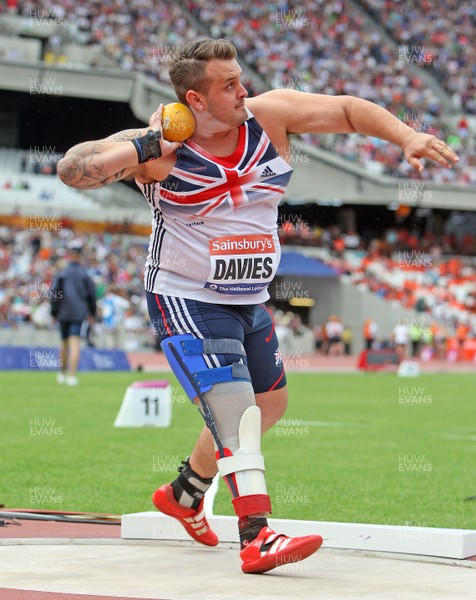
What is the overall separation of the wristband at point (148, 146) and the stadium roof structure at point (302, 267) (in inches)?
1477

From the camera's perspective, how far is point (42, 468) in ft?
28.5

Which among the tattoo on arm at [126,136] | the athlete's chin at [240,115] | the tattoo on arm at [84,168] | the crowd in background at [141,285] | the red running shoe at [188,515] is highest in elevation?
the athlete's chin at [240,115]

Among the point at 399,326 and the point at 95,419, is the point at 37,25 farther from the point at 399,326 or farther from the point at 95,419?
the point at 95,419

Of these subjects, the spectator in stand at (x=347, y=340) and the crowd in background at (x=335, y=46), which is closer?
the spectator in stand at (x=347, y=340)

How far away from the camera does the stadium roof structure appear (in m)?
42.3

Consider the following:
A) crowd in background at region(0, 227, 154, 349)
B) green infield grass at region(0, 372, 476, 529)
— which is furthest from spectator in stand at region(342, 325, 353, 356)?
green infield grass at region(0, 372, 476, 529)

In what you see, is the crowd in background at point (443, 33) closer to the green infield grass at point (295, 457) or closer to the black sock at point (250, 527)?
the green infield grass at point (295, 457)

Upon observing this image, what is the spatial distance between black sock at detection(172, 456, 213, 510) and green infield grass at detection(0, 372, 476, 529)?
56.0 inches

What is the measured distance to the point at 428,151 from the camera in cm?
439

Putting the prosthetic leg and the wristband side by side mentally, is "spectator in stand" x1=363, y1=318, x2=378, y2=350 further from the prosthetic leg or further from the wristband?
the wristband

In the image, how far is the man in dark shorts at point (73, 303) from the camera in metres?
18.3

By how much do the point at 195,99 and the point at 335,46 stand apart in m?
45.4

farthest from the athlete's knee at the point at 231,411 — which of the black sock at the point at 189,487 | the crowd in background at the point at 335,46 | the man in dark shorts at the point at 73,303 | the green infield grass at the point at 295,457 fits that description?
the crowd in background at the point at 335,46

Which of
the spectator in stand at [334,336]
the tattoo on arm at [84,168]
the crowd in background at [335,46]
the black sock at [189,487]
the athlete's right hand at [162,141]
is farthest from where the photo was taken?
the crowd in background at [335,46]
